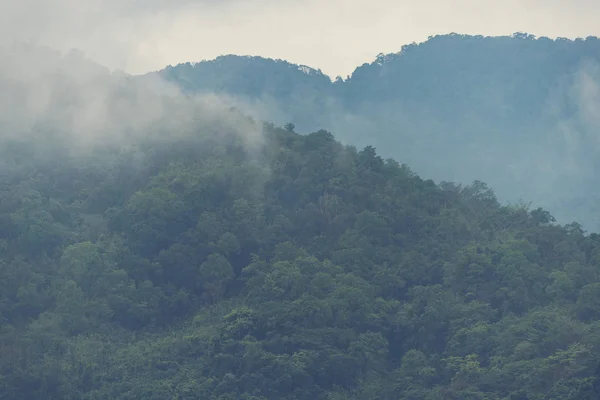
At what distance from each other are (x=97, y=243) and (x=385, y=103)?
2832 cm

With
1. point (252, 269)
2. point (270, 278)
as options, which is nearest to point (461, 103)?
point (252, 269)

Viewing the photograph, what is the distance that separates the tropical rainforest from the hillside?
17.3 metres

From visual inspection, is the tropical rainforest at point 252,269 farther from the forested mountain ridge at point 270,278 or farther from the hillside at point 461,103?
the hillside at point 461,103

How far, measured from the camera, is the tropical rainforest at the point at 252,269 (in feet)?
92.5

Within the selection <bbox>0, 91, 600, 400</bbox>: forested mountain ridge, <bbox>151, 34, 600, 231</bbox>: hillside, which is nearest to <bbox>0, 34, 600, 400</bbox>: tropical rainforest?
<bbox>0, 91, 600, 400</bbox>: forested mountain ridge

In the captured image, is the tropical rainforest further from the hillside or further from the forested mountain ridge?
the hillside

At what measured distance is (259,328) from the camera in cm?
2950

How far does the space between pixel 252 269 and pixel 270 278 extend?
47.8 inches

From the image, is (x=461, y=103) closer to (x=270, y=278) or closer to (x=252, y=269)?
(x=252, y=269)

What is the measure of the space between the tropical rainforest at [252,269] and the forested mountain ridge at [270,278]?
56 mm

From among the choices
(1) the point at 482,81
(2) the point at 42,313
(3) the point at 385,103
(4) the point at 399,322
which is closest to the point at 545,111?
(1) the point at 482,81

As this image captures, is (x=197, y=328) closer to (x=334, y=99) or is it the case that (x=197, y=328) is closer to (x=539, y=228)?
(x=539, y=228)

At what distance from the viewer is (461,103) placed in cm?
5850

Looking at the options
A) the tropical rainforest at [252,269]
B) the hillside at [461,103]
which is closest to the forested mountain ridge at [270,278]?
the tropical rainforest at [252,269]
